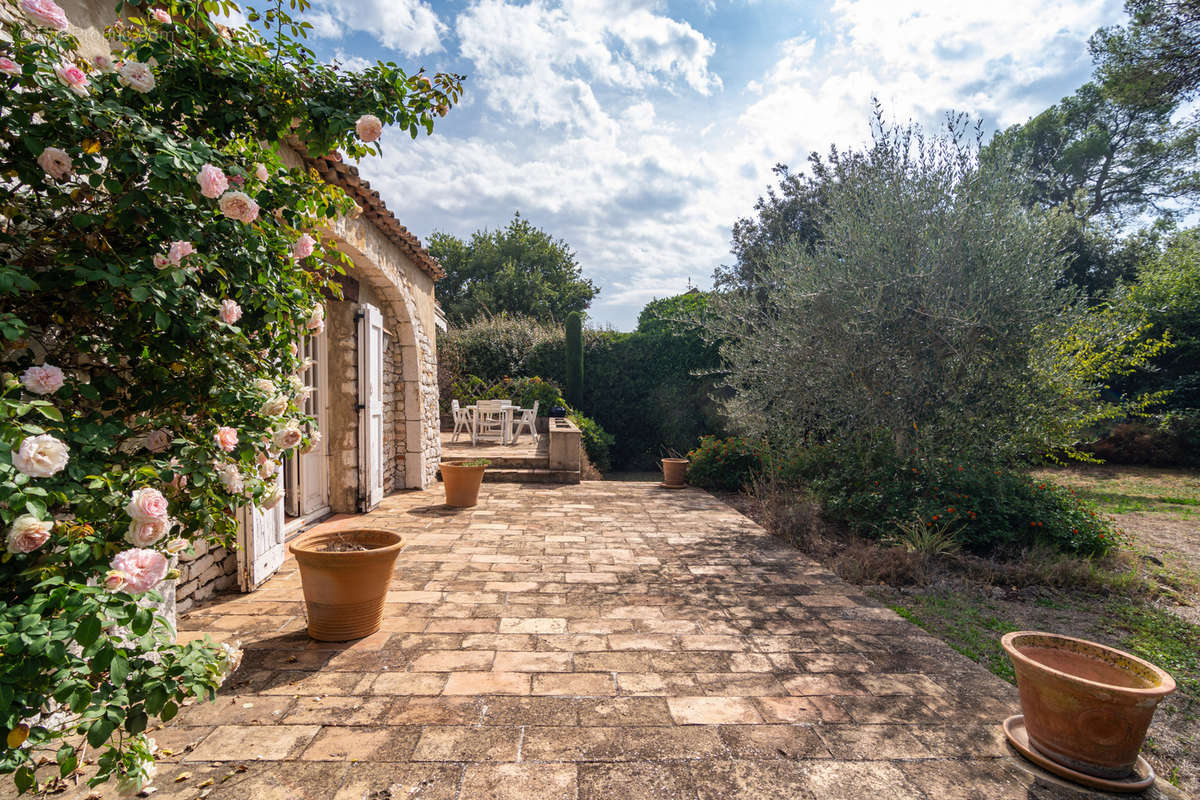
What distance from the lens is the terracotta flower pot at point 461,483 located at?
20.9 ft

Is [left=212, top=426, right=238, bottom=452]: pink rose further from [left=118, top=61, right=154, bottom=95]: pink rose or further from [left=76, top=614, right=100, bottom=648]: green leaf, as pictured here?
[left=118, top=61, right=154, bottom=95]: pink rose

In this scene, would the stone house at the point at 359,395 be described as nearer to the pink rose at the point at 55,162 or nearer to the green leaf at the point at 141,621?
the pink rose at the point at 55,162

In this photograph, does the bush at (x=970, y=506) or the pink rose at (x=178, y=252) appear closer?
the pink rose at (x=178, y=252)

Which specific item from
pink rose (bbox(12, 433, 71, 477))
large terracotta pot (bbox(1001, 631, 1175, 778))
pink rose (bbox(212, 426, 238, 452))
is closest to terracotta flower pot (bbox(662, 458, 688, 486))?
large terracotta pot (bbox(1001, 631, 1175, 778))

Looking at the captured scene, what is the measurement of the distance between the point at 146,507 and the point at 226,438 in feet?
1.46

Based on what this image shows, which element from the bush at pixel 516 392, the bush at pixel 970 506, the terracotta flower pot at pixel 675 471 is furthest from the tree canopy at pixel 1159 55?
the bush at pixel 516 392

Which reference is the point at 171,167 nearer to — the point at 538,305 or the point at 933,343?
the point at 933,343

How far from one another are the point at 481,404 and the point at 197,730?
8198 mm

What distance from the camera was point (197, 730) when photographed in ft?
7.36

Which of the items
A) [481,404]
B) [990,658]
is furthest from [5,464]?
[481,404]

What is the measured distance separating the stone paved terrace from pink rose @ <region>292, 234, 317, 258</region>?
2023 mm

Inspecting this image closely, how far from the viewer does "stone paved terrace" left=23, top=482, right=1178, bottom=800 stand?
2.02 m

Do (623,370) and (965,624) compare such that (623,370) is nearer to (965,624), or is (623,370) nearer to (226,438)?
(965,624)

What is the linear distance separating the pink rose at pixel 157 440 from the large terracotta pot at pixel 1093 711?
139 inches
